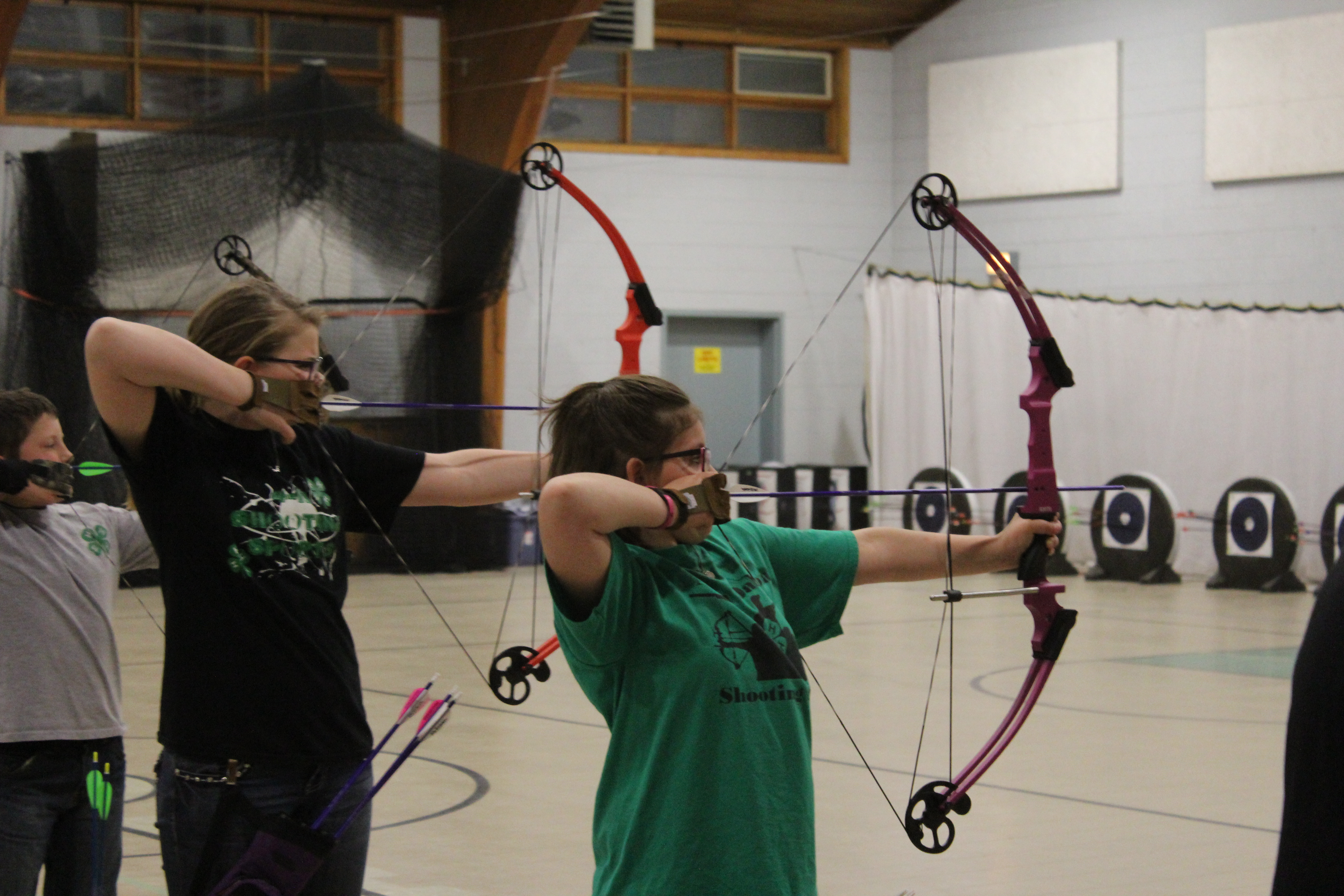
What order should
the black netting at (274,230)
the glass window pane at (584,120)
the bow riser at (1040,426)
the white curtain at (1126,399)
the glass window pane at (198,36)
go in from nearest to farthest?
the bow riser at (1040,426) < the black netting at (274,230) < the white curtain at (1126,399) < the glass window pane at (198,36) < the glass window pane at (584,120)

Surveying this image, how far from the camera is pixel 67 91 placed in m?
9.44

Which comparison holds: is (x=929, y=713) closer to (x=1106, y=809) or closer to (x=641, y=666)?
(x=1106, y=809)

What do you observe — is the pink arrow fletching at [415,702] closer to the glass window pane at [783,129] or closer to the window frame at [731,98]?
the window frame at [731,98]

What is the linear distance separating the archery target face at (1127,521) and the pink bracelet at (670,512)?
8120mm

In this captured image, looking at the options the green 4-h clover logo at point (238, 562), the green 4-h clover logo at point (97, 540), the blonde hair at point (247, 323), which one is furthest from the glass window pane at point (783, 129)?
the green 4-h clover logo at point (238, 562)

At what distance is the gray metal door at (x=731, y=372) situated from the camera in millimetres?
11195

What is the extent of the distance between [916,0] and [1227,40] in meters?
2.40

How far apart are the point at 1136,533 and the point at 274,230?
5.33m

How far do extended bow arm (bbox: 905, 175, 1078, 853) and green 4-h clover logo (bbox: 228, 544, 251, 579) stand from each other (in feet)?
2.81

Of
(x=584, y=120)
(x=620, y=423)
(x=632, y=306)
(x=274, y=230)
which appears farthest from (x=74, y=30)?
(x=620, y=423)

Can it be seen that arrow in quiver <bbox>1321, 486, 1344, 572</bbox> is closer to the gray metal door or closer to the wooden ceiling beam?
the gray metal door

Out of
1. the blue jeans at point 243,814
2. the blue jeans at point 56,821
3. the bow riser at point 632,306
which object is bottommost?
the blue jeans at point 56,821

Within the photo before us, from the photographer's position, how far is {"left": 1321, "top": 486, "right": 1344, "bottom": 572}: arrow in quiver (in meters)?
8.47

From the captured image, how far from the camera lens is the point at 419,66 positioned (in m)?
10.2
